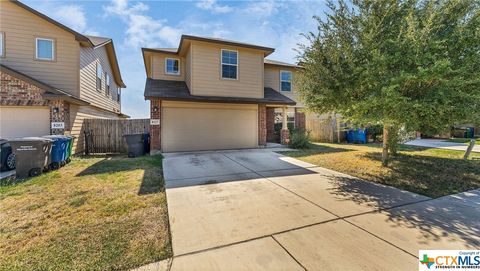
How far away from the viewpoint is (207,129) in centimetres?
1145

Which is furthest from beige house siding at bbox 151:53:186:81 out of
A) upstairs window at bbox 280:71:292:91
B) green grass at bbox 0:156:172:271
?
green grass at bbox 0:156:172:271

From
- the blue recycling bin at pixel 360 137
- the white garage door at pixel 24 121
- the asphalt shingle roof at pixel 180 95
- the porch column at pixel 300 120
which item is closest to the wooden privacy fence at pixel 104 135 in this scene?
the white garage door at pixel 24 121

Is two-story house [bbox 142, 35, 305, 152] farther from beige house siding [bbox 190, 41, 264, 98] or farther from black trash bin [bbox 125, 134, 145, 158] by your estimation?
black trash bin [bbox 125, 134, 145, 158]

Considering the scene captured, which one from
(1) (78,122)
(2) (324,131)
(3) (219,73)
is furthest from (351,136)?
(1) (78,122)

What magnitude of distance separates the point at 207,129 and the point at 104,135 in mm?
5540

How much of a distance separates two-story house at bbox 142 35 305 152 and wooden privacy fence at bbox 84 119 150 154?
2520 mm

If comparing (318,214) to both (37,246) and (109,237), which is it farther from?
(37,246)

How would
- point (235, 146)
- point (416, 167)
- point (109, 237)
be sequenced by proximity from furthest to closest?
point (235, 146)
point (416, 167)
point (109, 237)

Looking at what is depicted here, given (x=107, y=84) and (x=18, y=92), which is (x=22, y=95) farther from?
(x=107, y=84)

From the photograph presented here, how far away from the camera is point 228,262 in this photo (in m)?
2.57

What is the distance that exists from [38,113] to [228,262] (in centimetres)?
1073

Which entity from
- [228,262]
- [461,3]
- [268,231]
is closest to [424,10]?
[461,3]

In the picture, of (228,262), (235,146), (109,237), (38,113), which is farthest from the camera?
(235,146)

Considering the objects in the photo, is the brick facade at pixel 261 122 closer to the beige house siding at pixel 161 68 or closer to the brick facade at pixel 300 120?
the brick facade at pixel 300 120
